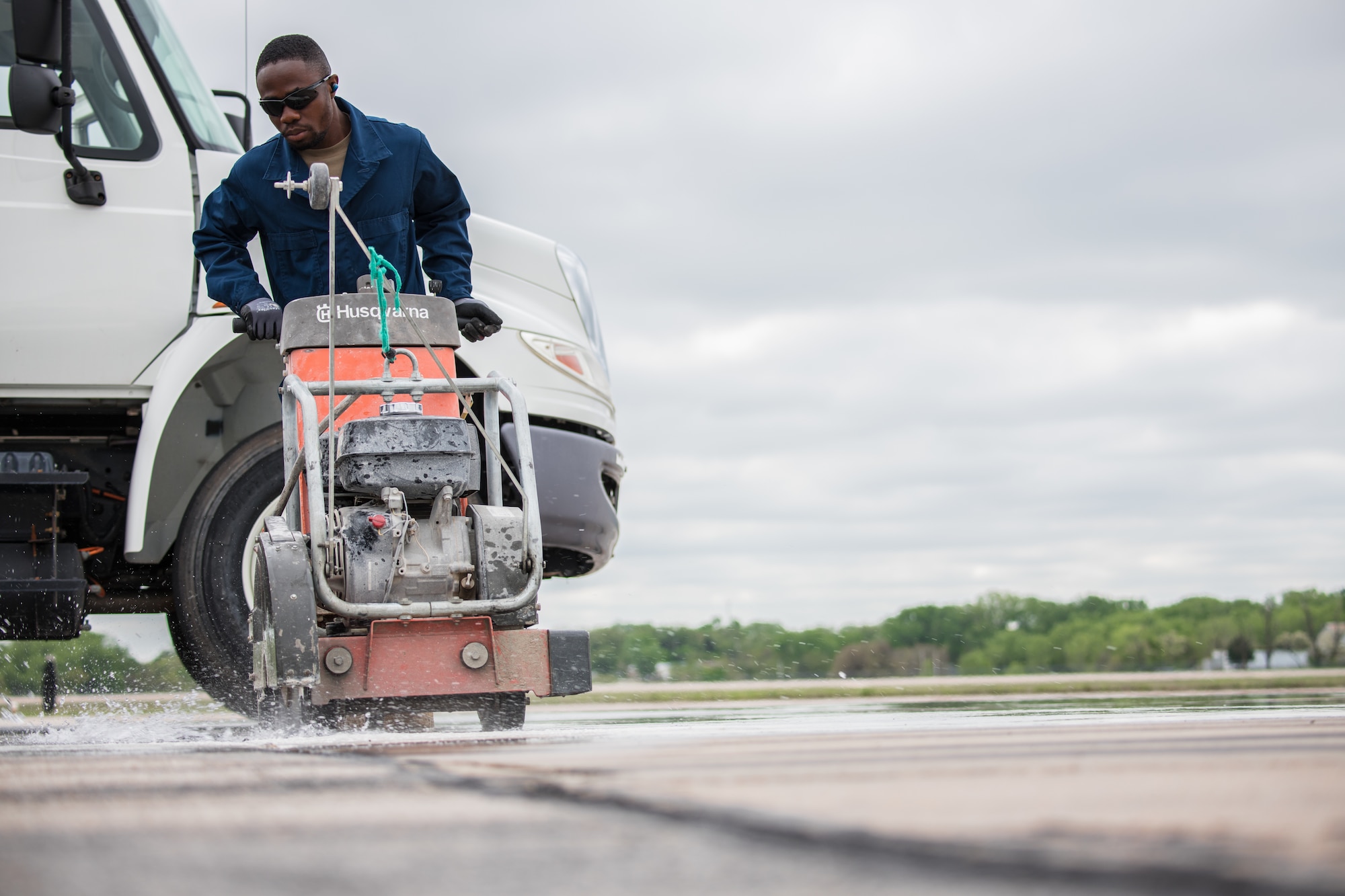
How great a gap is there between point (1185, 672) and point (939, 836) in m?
10.8

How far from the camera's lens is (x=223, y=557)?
4.33m

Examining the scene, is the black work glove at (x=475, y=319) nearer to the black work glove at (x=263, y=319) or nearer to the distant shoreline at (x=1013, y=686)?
the black work glove at (x=263, y=319)

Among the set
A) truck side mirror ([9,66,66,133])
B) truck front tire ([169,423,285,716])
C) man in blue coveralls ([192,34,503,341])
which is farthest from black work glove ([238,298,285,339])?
truck side mirror ([9,66,66,133])

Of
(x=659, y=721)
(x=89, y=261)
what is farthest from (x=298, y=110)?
(x=659, y=721)

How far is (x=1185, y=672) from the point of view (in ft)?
36.0

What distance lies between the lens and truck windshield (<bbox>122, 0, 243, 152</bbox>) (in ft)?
15.7

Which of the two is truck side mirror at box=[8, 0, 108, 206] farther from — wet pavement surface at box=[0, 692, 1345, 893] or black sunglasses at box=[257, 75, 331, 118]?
wet pavement surface at box=[0, 692, 1345, 893]

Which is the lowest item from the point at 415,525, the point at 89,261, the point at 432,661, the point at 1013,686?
the point at 1013,686

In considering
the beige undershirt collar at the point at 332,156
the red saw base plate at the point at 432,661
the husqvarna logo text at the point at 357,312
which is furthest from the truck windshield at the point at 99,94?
the red saw base plate at the point at 432,661

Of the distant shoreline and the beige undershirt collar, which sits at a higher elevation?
the beige undershirt collar

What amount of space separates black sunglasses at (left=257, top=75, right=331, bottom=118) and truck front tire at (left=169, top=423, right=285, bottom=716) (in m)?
1.06

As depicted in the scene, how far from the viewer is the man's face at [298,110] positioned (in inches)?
155

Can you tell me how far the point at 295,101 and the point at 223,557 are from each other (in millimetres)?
1444

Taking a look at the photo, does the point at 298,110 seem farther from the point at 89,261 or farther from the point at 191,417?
the point at 191,417
